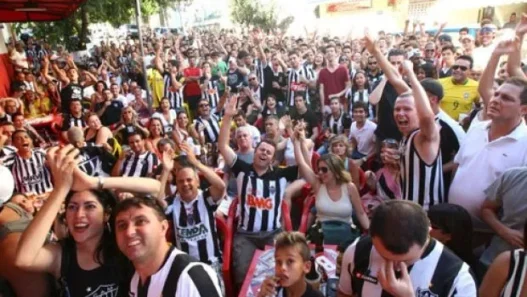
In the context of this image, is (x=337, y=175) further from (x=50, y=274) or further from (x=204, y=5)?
(x=204, y=5)

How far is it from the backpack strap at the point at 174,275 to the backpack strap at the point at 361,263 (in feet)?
2.52

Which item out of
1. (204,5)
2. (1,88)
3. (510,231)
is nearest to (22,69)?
(1,88)

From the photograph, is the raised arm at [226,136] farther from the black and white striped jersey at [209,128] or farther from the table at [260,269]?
the black and white striped jersey at [209,128]

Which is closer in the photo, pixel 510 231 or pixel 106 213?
pixel 106 213

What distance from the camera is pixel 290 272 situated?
9.13 ft

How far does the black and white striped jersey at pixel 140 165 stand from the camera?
556cm

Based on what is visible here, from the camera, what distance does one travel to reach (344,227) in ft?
14.0

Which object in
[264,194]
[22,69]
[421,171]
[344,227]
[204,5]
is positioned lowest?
[344,227]

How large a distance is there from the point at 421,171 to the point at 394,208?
55.8 inches

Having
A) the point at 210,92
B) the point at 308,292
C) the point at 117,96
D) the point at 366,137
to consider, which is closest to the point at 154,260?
the point at 308,292

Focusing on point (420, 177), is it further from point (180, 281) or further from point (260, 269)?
point (180, 281)

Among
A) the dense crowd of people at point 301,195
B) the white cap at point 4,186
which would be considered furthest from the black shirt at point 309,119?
the white cap at point 4,186

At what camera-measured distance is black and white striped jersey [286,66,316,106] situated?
30.2ft

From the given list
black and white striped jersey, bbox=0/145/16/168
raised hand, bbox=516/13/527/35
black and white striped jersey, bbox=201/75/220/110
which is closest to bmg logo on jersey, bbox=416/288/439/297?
raised hand, bbox=516/13/527/35
